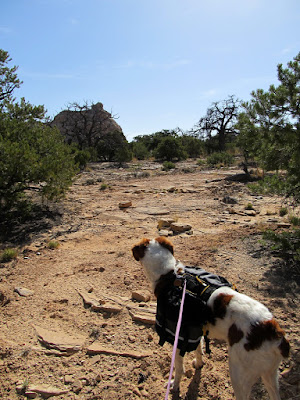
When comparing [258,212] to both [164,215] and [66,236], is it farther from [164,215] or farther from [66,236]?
[66,236]

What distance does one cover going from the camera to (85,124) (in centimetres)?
3116

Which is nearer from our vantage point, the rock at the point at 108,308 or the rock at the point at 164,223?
the rock at the point at 108,308

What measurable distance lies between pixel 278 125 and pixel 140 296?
9.90 ft

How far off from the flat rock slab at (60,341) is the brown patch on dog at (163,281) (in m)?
1.45

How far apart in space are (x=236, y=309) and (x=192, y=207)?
738 centimetres

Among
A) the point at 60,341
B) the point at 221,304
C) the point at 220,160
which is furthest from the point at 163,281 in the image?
the point at 220,160

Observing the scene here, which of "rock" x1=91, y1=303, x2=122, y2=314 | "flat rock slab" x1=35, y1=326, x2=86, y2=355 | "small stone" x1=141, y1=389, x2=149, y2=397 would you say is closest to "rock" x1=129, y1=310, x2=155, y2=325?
"rock" x1=91, y1=303, x2=122, y2=314

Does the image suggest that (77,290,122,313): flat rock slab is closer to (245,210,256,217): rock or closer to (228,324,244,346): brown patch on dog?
(228,324,244,346): brown patch on dog

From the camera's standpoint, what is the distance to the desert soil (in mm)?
2699

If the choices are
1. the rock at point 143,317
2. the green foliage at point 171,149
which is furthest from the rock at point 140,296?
the green foliage at point 171,149

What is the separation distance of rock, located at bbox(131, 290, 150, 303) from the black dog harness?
5.01 ft

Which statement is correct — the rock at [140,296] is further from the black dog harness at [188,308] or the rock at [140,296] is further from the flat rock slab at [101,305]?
the black dog harness at [188,308]

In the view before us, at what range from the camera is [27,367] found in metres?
2.94

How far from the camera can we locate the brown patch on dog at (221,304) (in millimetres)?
2107
